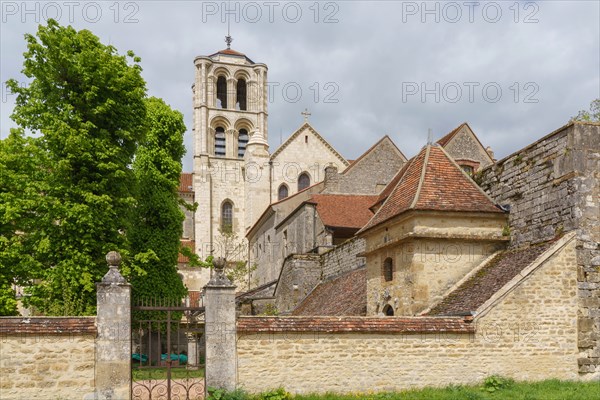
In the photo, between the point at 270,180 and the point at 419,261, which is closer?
the point at 419,261

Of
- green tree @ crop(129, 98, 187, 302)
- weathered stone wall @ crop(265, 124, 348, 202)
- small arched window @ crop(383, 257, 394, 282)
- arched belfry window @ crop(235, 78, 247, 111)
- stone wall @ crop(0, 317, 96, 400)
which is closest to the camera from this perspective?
stone wall @ crop(0, 317, 96, 400)

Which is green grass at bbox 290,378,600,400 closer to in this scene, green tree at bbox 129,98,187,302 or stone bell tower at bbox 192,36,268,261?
green tree at bbox 129,98,187,302

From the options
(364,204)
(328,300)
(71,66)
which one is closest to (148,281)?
(328,300)

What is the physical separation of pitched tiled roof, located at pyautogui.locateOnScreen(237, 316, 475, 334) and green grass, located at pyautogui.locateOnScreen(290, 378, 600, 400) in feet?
4.11

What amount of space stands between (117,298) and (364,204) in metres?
23.8

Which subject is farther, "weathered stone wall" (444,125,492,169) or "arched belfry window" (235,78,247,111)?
"arched belfry window" (235,78,247,111)

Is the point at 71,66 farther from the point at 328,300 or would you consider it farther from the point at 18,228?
the point at 328,300

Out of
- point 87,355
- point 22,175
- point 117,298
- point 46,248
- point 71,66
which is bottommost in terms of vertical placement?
point 87,355

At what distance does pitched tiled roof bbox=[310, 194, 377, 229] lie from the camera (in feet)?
107

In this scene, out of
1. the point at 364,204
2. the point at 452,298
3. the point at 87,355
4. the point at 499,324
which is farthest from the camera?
the point at 364,204

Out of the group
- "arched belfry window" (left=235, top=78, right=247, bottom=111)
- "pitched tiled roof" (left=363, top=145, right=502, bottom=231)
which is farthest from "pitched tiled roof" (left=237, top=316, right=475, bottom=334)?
"arched belfry window" (left=235, top=78, right=247, bottom=111)

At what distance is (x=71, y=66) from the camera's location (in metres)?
19.1

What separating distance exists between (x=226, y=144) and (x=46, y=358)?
156ft

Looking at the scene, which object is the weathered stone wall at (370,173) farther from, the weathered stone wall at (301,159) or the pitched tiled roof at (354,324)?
the pitched tiled roof at (354,324)
